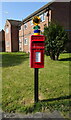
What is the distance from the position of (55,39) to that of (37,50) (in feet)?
21.4

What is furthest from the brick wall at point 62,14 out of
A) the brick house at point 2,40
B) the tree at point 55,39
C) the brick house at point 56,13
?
the brick house at point 2,40

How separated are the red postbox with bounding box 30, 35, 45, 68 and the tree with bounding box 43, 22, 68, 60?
6235 mm

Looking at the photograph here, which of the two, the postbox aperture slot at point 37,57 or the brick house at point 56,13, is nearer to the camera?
the postbox aperture slot at point 37,57

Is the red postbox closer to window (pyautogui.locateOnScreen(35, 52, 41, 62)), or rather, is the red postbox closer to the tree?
window (pyautogui.locateOnScreen(35, 52, 41, 62))

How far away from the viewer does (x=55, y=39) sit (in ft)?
29.9

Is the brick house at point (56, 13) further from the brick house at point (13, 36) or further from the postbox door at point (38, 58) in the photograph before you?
the postbox door at point (38, 58)

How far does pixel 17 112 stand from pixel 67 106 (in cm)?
126

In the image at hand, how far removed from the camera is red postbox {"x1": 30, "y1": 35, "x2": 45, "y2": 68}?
9.45 feet

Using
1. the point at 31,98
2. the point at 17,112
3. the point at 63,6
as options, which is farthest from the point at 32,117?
the point at 63,6

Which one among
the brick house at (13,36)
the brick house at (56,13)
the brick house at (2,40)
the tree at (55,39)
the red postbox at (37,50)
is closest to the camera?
the red postbox at (37,50)

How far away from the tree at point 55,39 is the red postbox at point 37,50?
6.23 metres

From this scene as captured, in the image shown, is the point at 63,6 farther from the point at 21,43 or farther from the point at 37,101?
the point at 37,101

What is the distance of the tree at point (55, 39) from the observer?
29.4 feet

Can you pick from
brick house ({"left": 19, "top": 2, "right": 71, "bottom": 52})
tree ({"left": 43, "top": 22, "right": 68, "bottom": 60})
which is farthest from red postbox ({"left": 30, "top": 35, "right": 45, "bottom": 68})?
brick house ({"left": 19, "top": 2, "right": 71, "bottom": 52})
